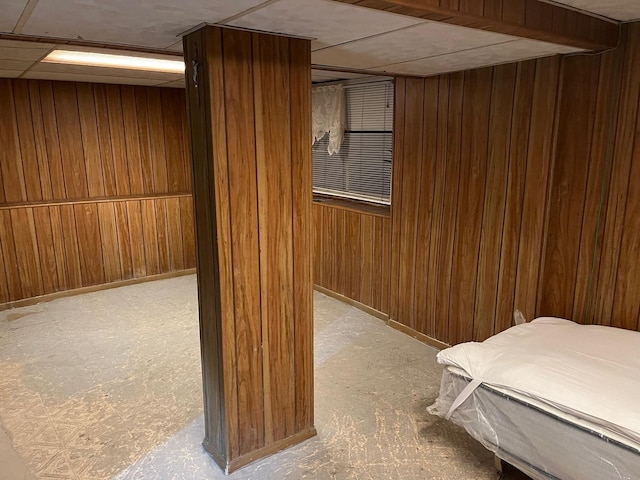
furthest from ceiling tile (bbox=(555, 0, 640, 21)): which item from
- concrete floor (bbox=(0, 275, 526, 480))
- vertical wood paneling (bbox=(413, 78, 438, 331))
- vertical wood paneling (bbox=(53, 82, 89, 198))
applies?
vertical wood paneling (bbox=(53, 82, 89, 198))

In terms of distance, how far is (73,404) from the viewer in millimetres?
2791

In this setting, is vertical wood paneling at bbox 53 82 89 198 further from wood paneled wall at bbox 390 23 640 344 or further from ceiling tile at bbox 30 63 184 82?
wood paneled wall at bbox 390 23 640 344

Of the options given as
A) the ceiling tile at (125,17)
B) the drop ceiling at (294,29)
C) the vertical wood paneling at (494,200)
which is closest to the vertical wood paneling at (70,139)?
the drop ceiling at (294,29)

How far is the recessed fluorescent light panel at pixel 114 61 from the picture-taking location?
9.27 ft

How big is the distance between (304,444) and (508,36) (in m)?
2.20

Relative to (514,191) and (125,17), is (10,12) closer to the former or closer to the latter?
(125,17)

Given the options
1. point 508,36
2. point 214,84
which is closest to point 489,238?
point 508,36

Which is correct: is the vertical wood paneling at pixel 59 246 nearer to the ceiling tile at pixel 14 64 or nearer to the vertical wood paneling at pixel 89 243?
the vertical wood paneling at pixel 89 243

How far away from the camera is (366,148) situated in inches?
161

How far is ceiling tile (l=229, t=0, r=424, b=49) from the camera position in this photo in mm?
1539

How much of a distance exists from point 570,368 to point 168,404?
2205mm

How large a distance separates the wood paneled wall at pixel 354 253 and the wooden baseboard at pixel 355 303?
0.03 meters

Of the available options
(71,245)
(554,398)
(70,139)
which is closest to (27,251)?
(71,245)

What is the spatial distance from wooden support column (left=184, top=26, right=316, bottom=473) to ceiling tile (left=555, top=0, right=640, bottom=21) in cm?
116
